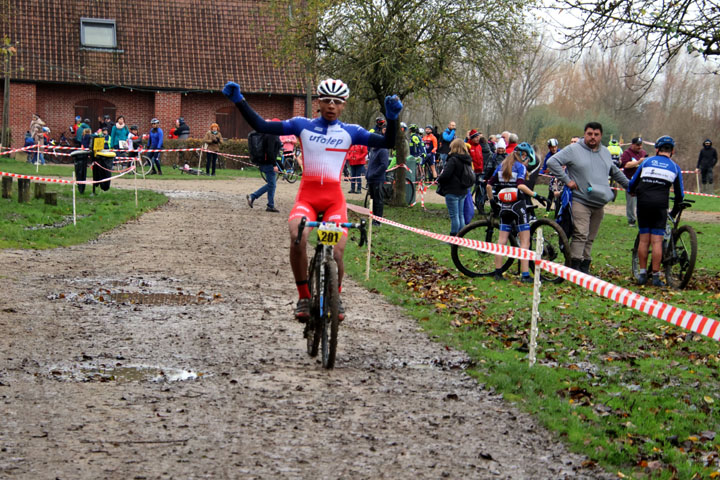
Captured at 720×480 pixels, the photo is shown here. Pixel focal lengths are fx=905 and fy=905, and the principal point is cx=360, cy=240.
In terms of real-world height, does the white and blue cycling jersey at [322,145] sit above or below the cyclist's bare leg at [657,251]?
above

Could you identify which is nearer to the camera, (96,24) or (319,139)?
(319,139)

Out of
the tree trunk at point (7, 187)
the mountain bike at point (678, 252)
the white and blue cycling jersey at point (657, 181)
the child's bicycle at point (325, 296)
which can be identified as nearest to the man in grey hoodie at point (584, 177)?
the white and blue cycling jersey at point (657, 181)

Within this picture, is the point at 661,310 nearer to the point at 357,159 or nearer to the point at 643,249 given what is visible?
the point at 643,249

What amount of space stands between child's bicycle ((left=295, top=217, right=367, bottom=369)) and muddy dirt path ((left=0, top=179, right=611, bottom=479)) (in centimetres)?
19

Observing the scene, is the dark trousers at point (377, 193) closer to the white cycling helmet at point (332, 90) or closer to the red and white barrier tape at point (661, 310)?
the white cycling helmet at point (332, 90)

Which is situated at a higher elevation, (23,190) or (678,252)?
(678,252)

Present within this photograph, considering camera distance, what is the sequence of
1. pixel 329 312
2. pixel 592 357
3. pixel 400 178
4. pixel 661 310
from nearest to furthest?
pixel 661 310 < pixel 329 312 < pixel 592 357 < pixel 400 178

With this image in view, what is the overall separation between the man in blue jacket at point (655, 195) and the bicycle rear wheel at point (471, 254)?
5.88 feet

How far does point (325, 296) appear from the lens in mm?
6926

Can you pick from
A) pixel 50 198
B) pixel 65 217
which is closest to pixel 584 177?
pixel 65 217

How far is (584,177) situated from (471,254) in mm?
1944

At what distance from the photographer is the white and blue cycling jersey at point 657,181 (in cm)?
1181

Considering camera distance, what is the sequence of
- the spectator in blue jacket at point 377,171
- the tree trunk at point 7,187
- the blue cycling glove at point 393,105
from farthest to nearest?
the tree trunk at point 7,187 → the spectator in blue jacket at point 377,171 → the blue cycling glove at point 393,105

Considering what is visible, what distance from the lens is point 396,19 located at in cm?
2100
